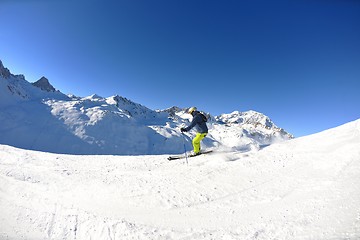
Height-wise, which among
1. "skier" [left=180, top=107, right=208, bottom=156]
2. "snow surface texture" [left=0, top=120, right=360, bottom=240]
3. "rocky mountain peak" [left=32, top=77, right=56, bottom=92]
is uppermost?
"rocky mountain peak" [left=32, top=77, right=56, bottom=92]

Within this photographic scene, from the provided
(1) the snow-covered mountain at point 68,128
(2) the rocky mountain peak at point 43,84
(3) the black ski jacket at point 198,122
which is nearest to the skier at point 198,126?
(3) the black ski jacket at point 198,122

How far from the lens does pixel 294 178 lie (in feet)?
20.0

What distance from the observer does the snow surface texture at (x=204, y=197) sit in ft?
15.3

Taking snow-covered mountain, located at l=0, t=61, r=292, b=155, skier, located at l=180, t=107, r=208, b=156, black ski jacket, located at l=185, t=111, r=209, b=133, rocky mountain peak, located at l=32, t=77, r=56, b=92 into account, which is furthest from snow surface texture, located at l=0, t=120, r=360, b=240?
rocky mountain peak, located at l=32, t=77, r=56, b=92

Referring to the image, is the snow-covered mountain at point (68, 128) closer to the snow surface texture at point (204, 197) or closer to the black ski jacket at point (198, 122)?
the black ski jacket at point (198, 122)

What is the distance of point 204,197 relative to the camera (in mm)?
5965

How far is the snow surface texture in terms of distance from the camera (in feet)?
15.3

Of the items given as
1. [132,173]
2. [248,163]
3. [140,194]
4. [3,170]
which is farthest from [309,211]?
[3,170]

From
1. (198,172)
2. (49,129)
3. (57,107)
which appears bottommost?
(198,172)

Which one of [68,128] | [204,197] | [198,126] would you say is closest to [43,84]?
[68,128]

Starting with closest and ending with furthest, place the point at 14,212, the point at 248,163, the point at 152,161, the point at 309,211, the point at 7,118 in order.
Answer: the point at 309,211 → the point at 14,212 → the point at 248,163 → the point at 152,161 → the point at 7,118

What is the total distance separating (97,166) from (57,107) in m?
114

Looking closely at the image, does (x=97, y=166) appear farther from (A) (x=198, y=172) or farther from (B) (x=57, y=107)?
(B) (x=57, y=107)

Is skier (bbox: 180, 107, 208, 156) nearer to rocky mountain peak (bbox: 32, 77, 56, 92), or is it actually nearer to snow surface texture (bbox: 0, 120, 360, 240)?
snow surface texture (bbox: 0, 120, 360, 240)
